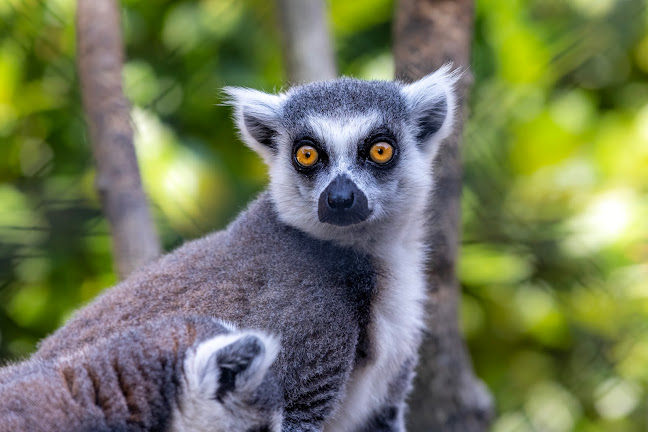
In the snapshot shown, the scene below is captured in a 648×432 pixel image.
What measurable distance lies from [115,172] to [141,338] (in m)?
1.36

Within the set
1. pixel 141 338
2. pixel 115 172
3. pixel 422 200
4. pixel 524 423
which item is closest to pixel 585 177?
pixel 524 423

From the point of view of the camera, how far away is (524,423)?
18.6 ft

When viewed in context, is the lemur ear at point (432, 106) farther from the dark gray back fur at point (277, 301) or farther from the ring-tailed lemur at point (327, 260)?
the dark gray back fur at point (277, 301)

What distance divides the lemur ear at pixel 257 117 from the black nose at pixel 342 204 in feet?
1.73

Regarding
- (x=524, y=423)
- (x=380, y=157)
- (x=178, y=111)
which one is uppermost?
(x=178, y=111)

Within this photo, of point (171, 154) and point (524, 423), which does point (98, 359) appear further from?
point (524, 423)

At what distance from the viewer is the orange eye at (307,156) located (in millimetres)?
3100

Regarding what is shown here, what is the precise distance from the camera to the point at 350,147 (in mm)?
3023

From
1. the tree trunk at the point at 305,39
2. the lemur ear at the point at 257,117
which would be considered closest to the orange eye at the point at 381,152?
the lemur ear at the point at 257,117

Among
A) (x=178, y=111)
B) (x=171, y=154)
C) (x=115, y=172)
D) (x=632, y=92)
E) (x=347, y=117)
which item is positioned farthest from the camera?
(x=632, y=92)

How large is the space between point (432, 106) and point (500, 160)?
2.34 meters

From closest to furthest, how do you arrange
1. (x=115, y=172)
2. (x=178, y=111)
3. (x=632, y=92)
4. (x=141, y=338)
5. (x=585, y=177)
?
(x=141, y=338)
(x=115, y=172)
(x=178, y=111)
(x=585, y=177)
(x=632, y=92)

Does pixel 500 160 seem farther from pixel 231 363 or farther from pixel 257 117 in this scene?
pixel 231 363

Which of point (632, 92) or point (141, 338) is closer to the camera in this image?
point (141, 338)
